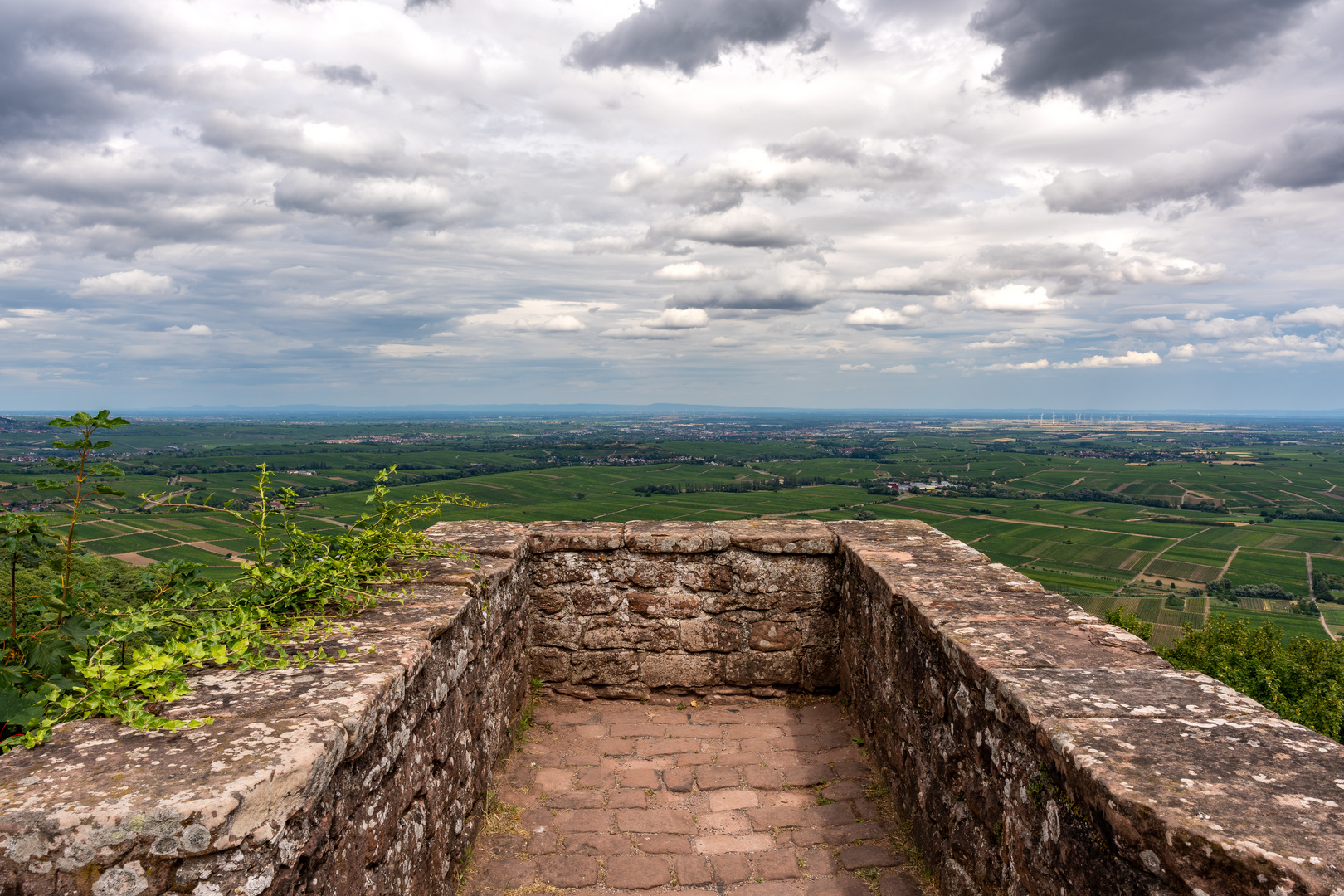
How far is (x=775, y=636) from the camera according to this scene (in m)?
5.10

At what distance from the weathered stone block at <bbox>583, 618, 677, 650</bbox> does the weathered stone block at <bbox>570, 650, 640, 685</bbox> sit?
0.20 feet

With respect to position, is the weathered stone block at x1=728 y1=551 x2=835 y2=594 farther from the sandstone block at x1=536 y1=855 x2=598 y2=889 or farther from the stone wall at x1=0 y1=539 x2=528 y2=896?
the stone wall at x1=0 y1=539 x2=528 y2=896

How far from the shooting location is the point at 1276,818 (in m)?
1.55

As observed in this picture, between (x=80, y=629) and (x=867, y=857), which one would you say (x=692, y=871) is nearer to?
(x=867, y=857)

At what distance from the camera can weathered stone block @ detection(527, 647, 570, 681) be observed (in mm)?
5082

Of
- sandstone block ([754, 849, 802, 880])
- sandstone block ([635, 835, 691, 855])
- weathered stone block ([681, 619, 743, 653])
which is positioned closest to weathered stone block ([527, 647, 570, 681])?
weathered stone block ([681, 619, 743, 653])

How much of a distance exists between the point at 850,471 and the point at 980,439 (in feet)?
267

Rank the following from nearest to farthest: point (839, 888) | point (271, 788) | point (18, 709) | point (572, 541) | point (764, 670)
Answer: point (271, 788) < point (18, 709) < point (839, 888) < point (572, 541) < point (764, 670)

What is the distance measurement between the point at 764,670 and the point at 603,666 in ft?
4.13

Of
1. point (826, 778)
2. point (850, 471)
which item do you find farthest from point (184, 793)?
point (850, 471)

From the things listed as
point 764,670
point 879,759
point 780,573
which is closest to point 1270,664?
point 764,670

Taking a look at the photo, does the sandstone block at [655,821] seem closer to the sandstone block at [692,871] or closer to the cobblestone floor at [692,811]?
the cobblestone floor at [692,811]

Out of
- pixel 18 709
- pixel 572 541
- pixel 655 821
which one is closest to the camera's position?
pixel 18 709

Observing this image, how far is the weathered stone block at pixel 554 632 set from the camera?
16.7 feet
